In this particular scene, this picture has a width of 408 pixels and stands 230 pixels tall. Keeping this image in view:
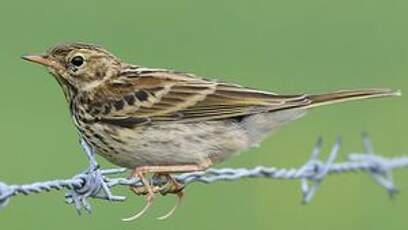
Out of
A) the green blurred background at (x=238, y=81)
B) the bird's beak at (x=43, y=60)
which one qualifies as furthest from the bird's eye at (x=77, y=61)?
the green blurred background at (x=238, y=81)

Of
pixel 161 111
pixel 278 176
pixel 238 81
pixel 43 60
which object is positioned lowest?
pixel 278 176

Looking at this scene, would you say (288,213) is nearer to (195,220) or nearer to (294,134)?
(195,220)

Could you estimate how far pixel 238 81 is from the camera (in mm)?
15070

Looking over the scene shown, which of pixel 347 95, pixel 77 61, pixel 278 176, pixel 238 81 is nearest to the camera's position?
pixel 278 176

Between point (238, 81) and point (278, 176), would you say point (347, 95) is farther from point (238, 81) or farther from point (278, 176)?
point (238, 81)

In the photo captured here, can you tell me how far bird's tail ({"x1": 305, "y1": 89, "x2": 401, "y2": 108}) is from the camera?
26.0 feet

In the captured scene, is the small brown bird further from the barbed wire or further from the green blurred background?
the green blurred background

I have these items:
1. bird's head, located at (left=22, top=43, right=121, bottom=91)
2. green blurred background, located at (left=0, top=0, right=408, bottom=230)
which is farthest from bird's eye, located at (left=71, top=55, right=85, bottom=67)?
green blurred background, located at (left=0, top=0, right=408, bottom=230)

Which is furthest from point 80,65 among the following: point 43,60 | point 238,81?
point 238,81

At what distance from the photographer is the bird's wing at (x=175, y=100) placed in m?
8.34

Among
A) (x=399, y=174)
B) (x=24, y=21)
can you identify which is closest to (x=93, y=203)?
(x=399, y=174)

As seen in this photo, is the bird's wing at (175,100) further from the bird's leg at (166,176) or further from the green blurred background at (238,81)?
the green blurred background at (238,81)

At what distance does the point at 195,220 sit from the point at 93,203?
2.59ft

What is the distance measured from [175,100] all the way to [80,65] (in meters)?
0.62
